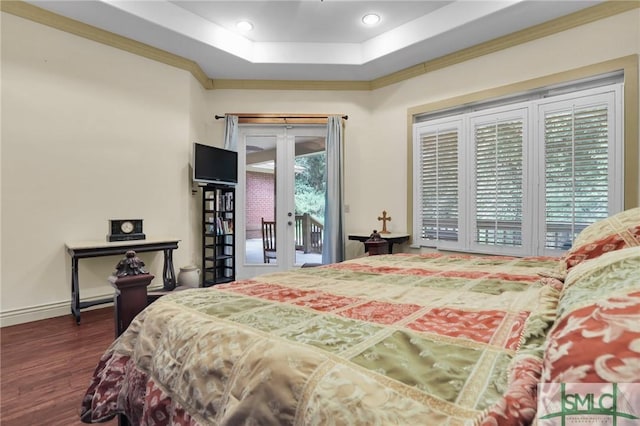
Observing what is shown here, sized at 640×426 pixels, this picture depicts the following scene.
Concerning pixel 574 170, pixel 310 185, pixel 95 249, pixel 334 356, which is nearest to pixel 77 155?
pixel 95 249

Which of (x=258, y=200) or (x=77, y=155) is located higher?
(x=77, y=155)

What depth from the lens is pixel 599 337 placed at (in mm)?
444

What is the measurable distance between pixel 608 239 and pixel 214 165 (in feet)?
12.8

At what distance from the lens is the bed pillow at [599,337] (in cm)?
41

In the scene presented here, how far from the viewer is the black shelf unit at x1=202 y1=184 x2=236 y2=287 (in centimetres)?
427

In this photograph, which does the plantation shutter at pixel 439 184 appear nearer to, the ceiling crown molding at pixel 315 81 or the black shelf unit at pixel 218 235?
the ceiling crown molding at pixel 315 81

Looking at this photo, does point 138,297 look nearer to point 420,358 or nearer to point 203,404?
point 203,404

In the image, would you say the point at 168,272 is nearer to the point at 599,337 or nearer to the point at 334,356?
the point at 334,356

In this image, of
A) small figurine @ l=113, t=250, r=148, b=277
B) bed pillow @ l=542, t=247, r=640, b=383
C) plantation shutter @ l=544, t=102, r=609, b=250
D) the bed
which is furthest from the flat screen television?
bed pillow @ l=542, t=247, r=640, b=383

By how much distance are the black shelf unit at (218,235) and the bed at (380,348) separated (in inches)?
119

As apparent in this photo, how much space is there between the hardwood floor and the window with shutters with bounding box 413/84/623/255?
3.57 m

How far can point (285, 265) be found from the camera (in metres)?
4.71

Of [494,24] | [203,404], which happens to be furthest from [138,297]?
[494,24]

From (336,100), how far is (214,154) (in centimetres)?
190
